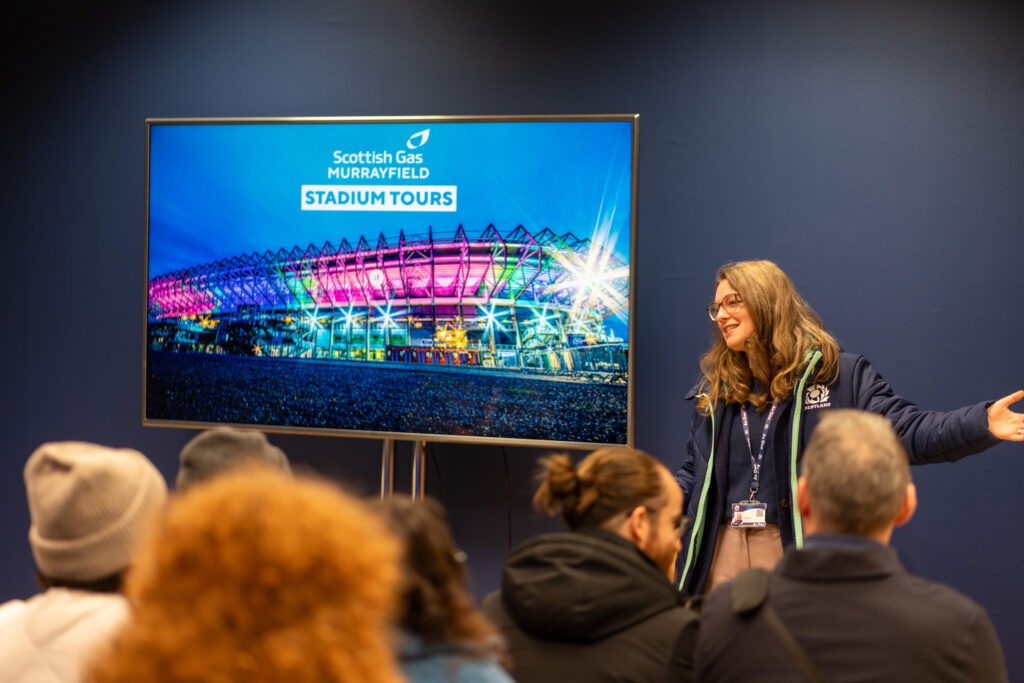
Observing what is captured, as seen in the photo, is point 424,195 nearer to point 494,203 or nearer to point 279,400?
point 494,203

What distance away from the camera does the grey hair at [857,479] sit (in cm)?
152

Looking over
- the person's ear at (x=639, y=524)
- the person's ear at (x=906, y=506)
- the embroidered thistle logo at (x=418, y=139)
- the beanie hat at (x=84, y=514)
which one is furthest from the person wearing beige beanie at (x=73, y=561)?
the embroidered thistle logo at (x=418, y=139)

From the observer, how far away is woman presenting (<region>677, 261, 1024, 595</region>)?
259 cm

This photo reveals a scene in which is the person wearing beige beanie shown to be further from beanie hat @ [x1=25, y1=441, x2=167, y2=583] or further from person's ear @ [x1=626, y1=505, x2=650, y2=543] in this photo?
person's ear @ [x1=626, y1=505, x2=650, y2=543]

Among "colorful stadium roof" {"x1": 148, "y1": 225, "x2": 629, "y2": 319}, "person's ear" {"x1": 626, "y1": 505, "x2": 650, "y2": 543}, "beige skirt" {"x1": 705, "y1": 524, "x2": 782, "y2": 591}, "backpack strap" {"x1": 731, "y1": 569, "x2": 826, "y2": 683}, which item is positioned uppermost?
"colorful stadium roof" {"x1": 148, "y1": 225, "x2": 629, "y2": 319}

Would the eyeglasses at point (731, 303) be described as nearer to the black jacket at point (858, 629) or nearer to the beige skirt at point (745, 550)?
the beige skirt at point (745, 550)

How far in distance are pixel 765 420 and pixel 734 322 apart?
0.33 metres

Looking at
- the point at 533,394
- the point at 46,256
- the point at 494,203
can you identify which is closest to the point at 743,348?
the point at 533,394

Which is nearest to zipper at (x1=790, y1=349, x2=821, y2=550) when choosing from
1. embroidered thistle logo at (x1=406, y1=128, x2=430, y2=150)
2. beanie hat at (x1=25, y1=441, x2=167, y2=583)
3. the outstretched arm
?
the outstretched arm

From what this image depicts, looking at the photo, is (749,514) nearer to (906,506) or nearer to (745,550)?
(745,550)

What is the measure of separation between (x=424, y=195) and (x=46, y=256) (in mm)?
1945

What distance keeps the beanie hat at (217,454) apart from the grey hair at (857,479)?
114 cm

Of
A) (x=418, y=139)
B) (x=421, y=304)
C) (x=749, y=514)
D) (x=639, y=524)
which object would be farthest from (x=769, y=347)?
(x=418, y=139)

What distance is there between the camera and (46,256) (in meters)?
4.05
